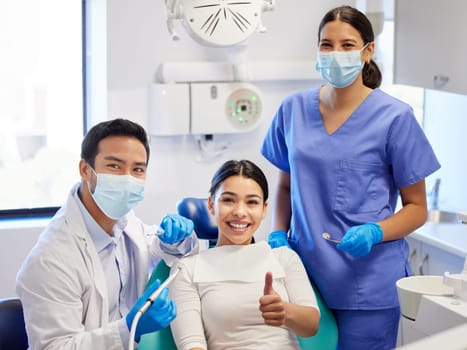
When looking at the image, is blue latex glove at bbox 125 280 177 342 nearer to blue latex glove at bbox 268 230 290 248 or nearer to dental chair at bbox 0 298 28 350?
dental chair at bbox 0 298 28 350

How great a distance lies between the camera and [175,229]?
6.64 ft

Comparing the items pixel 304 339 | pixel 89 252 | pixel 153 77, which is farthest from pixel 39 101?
pixel 304 339

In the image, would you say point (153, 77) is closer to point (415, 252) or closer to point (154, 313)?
point (415, 252)

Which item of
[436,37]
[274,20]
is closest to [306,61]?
[274,20]

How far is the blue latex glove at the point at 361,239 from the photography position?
1.95 meters

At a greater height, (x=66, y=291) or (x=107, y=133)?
(x=107, y=133)

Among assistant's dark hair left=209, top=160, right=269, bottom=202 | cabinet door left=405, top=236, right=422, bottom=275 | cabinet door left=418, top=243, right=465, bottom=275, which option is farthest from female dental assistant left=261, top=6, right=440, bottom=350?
cabinet door left=405, top=236, right=422, bottom=275

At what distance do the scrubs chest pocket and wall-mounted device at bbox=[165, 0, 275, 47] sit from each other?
1.39ft

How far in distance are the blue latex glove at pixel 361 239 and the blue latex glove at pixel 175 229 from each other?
39 centimetres

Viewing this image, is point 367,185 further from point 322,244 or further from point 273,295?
point 273,295

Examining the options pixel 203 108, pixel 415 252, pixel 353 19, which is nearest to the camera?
pixel 353 19

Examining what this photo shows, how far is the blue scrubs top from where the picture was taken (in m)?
2.06

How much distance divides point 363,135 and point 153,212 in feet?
4.61

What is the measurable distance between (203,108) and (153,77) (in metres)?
0.24
